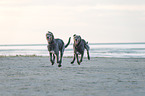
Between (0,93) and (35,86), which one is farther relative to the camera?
(35,86)

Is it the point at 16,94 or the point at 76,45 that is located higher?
the point at 76,45

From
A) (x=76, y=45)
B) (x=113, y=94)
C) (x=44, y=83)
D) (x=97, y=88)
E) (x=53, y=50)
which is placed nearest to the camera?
(x=113, y=94)

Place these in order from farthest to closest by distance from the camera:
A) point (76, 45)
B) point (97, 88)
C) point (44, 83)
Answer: point (76, 45)
point (44, 83)
point (97, 88)

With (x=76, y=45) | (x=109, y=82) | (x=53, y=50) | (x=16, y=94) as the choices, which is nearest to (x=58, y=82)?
(x=109, y=82)

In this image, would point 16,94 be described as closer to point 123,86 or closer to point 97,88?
point 97,88

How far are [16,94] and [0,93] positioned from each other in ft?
1.54

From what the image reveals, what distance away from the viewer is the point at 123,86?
8.64m

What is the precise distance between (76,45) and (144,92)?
813cm

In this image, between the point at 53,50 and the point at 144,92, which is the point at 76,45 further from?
the point at 144,92

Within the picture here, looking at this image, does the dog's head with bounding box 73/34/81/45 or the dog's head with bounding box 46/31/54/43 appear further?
the dog's head with bounding box 73/34/81/45

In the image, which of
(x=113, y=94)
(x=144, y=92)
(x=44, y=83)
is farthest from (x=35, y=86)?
(x=144, y=92)

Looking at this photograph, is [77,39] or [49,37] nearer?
[49,37]

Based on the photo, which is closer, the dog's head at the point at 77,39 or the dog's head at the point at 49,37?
the dog's head at the point at 49,37

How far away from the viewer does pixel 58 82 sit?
9.52 metres
